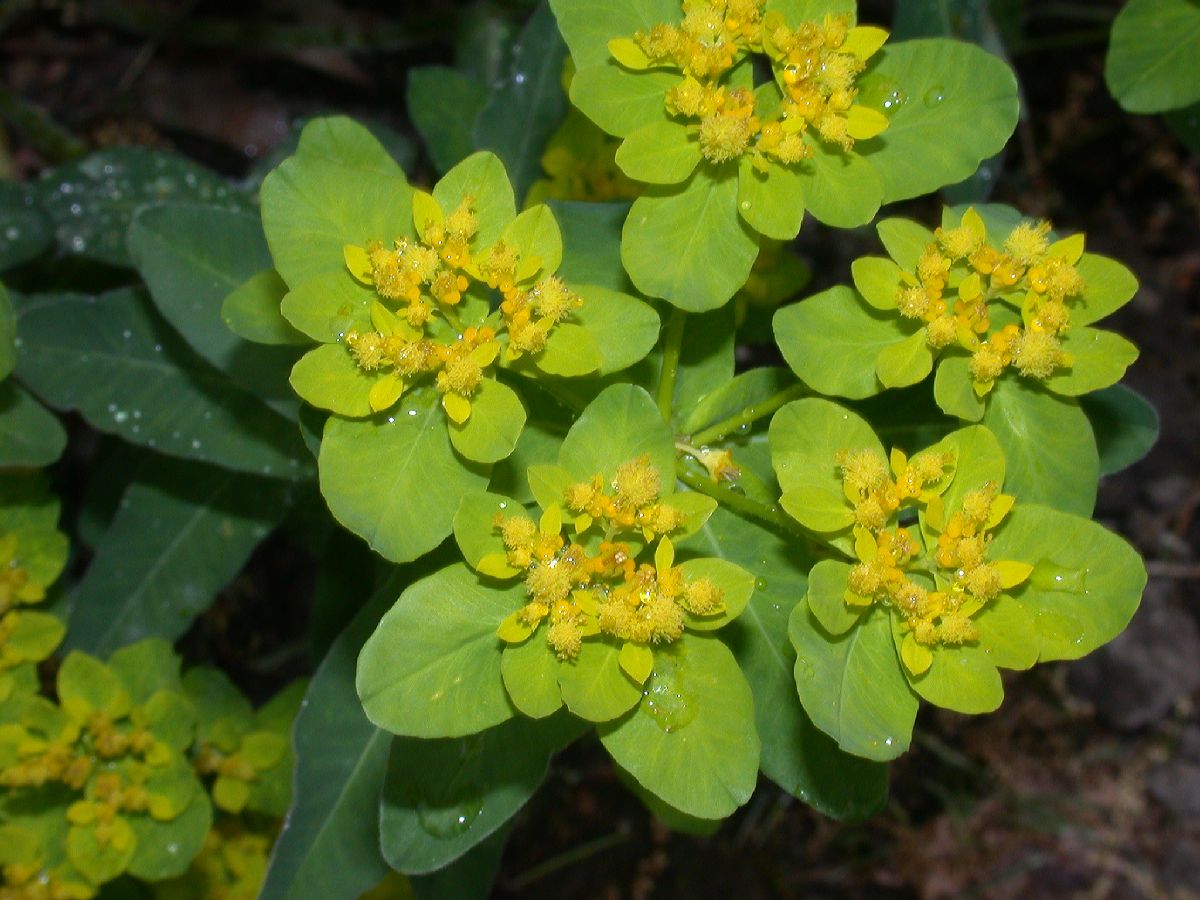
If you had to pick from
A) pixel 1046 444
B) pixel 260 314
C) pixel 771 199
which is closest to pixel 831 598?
pixel 1046 444

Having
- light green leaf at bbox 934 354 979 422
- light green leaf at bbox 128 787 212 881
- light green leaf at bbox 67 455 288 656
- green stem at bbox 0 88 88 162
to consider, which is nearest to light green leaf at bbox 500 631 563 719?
light green leaf at bbox 934 354 979 422

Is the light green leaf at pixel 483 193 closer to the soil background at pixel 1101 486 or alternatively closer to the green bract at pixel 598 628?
the green bract at pixel 598 628

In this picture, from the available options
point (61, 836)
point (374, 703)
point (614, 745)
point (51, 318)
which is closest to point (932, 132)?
point (614, 745)

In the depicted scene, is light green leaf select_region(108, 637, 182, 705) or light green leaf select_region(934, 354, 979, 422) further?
light green leaf select_region(108, 637, 182, 705)

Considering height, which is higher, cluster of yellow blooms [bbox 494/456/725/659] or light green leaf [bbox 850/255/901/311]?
light green leaf [bbox 850/255/901/311]

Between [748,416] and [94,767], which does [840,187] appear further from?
[94,767]

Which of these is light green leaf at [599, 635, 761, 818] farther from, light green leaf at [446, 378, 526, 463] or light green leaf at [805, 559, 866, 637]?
light green leaf at [446, 378, 526, 463]
